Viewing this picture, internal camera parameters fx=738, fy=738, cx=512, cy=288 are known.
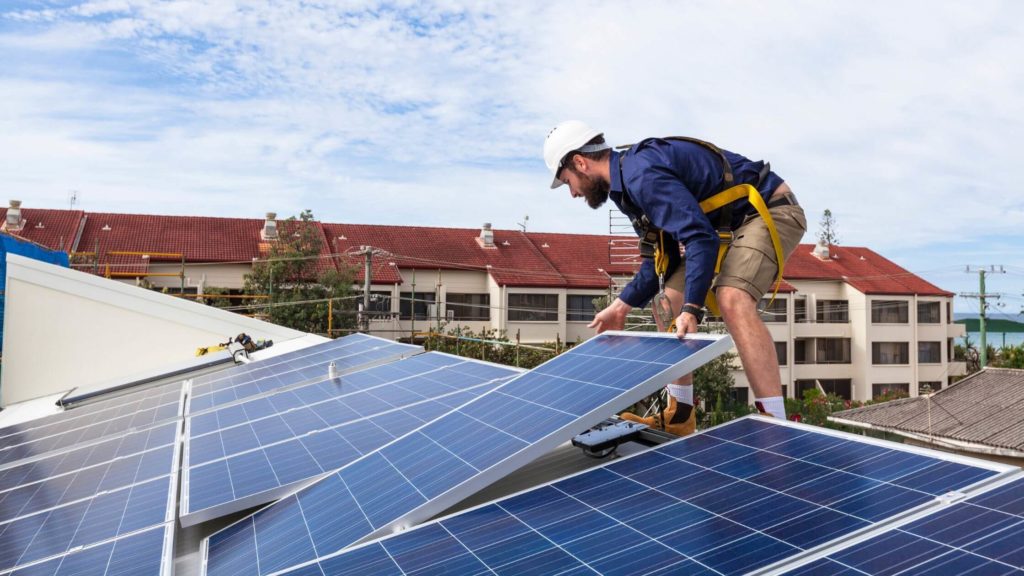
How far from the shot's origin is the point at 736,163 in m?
4.53

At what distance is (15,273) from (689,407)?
37.7 ft

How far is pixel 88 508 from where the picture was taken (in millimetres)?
4219

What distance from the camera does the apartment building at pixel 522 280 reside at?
40125mm

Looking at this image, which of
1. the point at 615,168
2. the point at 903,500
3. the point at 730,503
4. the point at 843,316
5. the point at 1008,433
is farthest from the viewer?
the point at 843,316

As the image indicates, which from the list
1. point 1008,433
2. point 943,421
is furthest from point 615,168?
point 943,421

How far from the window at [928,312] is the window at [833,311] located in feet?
20.0

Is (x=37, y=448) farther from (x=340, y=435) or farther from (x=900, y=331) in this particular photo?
(x=900, y=331)

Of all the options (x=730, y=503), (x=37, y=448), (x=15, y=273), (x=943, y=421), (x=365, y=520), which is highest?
(x=15, y=273)

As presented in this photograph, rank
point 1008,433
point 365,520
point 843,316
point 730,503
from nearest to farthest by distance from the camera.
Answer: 1. point 730,503
2. point 365,520
3. point 1008,433
4. point 843,316

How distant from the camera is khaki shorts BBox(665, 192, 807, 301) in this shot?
13.6 feet

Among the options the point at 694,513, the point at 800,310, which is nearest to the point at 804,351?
the point at 800,310

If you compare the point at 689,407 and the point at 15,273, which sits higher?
the point at 15,273

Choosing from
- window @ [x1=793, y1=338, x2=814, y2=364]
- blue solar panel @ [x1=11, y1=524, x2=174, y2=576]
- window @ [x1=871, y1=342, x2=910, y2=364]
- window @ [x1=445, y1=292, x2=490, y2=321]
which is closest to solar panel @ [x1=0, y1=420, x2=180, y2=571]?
blue solar panel @ [x1=11, y1=524, x2=174, y2=576]

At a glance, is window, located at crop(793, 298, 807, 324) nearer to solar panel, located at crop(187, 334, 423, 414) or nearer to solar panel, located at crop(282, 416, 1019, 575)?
solar panel, located at crop(187, 334, 423, 414)
